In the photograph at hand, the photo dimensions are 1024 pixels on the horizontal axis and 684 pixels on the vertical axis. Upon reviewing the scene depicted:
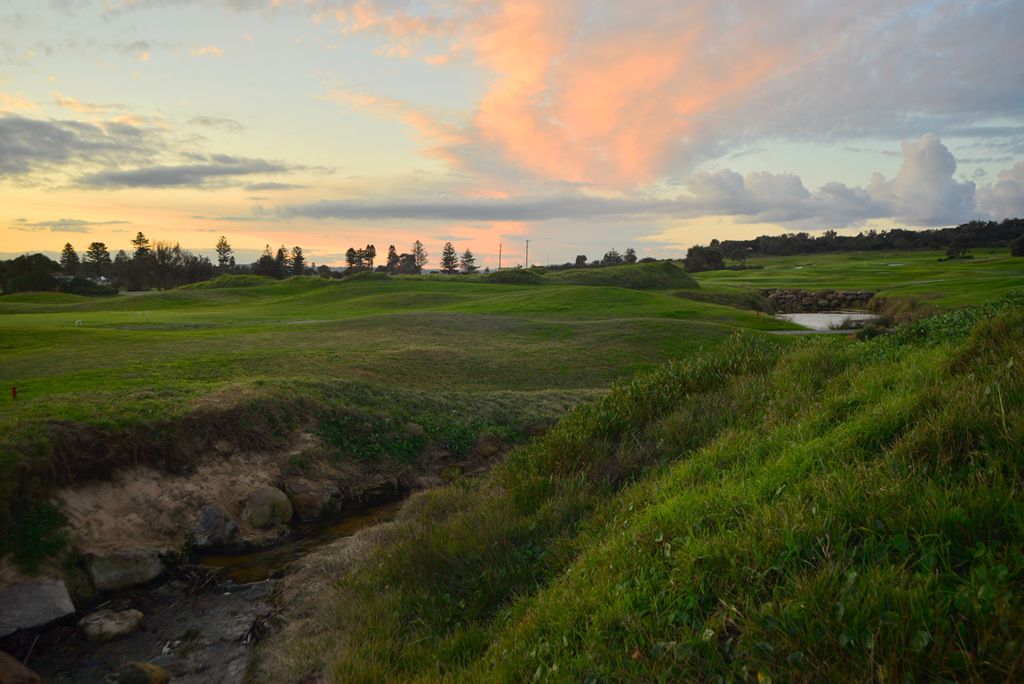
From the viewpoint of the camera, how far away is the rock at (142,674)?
5.97 m

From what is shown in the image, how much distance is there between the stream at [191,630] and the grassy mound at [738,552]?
0.64 m

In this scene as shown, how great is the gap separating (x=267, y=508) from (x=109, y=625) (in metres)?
3.04

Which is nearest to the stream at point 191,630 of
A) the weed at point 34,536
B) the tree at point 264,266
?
the weed at point 34,536

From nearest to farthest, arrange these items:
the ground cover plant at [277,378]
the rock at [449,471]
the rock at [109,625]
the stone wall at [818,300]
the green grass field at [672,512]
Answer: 1. the green grass field at [672,512]
2. the rock at [109,625]
3. the ground cover plant at [277,378]
4. the rock at [449,471]
5. the stone wall at [818,300]

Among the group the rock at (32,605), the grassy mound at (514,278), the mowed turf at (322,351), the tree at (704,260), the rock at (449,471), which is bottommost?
the rock at (449,471)

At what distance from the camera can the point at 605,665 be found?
350 cm

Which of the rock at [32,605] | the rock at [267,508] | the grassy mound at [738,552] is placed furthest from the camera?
the rock at [267,508]

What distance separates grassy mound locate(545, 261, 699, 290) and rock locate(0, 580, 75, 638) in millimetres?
59628

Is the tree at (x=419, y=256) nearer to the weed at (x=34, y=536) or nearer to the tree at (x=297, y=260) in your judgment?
the tree at (x=297, y=260)

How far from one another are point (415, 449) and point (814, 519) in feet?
33.1

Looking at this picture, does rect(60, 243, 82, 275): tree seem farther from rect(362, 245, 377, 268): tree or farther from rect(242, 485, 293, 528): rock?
rect(242, 485, 293, 528): rock

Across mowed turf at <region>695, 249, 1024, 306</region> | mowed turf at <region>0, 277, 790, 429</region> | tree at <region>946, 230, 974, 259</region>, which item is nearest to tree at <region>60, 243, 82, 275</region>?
mowed turf at <region>0, 277, 790, 429</region>

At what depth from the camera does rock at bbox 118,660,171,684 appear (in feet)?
19.6

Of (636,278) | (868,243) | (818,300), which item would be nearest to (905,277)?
(818,300)
